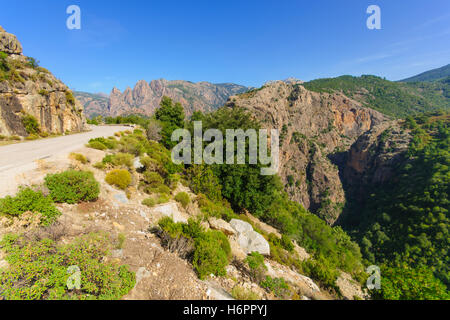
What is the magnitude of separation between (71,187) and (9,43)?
3283cm

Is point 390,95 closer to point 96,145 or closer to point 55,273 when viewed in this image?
point 96,145

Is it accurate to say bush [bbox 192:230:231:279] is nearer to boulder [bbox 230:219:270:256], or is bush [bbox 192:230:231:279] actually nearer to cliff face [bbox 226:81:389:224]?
boulder [bbox 230:219:270:256]

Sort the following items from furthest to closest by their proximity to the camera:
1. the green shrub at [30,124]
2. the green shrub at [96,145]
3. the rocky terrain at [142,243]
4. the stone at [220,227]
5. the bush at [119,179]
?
1. the green shrub at [30,124]
2. the green shrub at [96,145]
3. the stone at [220,227]
4. the bush at [119,179]
5. the rocky terrain at [142,243]

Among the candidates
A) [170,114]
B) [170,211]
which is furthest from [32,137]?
[170,211]

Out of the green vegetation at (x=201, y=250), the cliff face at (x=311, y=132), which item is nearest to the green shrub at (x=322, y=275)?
the green vegetation at (x=201, y=250)

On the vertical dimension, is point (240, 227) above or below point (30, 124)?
below

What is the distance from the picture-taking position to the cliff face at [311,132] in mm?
76581

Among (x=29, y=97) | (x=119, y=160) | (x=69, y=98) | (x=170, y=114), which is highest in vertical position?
(x=69, y=98)

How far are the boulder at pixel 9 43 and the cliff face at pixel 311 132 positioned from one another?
2147 inches

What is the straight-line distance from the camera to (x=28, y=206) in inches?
198

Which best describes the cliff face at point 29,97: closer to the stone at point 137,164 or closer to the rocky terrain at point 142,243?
the rocky terrain at point 142,243

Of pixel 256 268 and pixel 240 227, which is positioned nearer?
pixel 256 268
